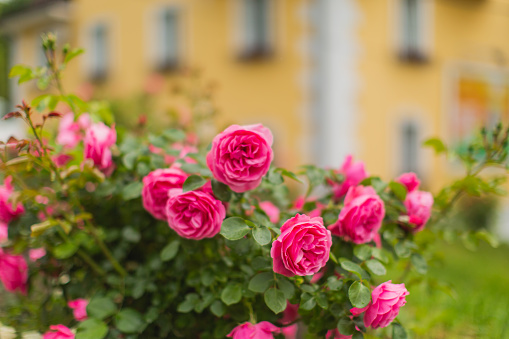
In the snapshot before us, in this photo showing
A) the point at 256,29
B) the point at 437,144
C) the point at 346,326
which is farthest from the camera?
the point at 256,29

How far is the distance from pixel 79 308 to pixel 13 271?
11.8 inches

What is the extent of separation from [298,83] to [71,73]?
23.4 feet

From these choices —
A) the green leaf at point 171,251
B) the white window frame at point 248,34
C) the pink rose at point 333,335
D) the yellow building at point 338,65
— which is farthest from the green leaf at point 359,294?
the white window frame at point 248,34

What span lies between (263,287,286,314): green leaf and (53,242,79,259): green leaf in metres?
0.55

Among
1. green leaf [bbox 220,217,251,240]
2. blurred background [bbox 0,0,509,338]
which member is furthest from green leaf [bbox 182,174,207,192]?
blurred background [bbox 0,0,509,338]

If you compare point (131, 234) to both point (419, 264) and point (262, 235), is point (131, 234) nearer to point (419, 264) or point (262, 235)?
point (262, 235)

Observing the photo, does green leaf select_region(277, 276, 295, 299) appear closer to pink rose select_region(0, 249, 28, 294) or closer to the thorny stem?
the thorny stem

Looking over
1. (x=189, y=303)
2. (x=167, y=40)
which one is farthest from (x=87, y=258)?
(x=167, y=40)

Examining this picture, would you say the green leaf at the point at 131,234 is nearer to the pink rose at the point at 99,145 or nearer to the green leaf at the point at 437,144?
the pink rose at the point at 99,145

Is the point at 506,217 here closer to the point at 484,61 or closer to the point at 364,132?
the point at 484,61

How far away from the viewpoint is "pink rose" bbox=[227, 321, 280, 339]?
1212mm

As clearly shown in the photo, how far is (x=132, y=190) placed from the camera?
139 cm

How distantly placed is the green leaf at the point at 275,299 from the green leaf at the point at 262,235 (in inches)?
4.9

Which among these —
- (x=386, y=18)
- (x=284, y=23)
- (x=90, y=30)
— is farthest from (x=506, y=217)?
(x=90, y=30)
